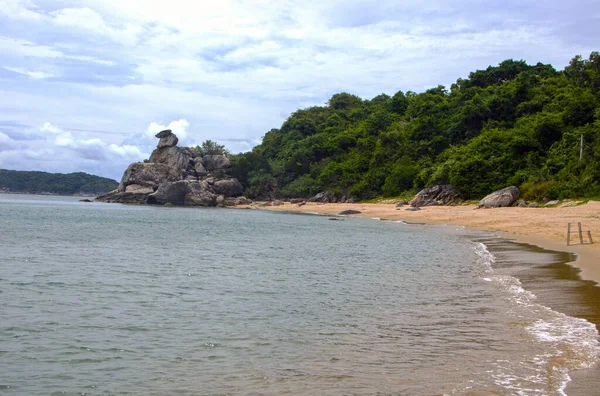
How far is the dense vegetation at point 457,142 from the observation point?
45.9 meters

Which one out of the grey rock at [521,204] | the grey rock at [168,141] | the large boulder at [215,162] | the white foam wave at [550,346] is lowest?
the white foam wave at [550,346]

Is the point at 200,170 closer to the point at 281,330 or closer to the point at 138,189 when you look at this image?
the point at 138,189

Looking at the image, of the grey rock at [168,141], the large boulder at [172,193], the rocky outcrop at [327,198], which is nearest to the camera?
the rocky outcrop at [327,198]

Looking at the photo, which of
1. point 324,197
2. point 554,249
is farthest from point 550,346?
point 324,197

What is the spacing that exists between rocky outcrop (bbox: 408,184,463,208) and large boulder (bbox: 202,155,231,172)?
132 feet

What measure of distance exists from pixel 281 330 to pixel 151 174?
3081 inches

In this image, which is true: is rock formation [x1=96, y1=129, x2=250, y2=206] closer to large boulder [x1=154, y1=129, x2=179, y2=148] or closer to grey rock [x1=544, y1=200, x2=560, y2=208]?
large boulder [x1=154, y1=129, x2=179, y2=148]

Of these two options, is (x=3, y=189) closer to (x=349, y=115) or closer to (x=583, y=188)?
(x=349, y=115)

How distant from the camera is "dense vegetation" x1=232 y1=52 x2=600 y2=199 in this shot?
45.9 meters

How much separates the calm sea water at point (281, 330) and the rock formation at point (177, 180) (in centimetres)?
6122

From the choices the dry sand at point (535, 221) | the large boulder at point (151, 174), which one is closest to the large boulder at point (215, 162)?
the large boulder at point (151, 174)

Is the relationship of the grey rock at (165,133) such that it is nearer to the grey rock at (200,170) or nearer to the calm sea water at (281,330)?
the grey rock at (200,170)

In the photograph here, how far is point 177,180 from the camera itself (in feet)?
272

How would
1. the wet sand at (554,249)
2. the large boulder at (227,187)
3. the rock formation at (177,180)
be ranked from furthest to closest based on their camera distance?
1. the large boulder at (227,187)
2. the rock formation at (177,180)
3. the wet sand at (554,249)
